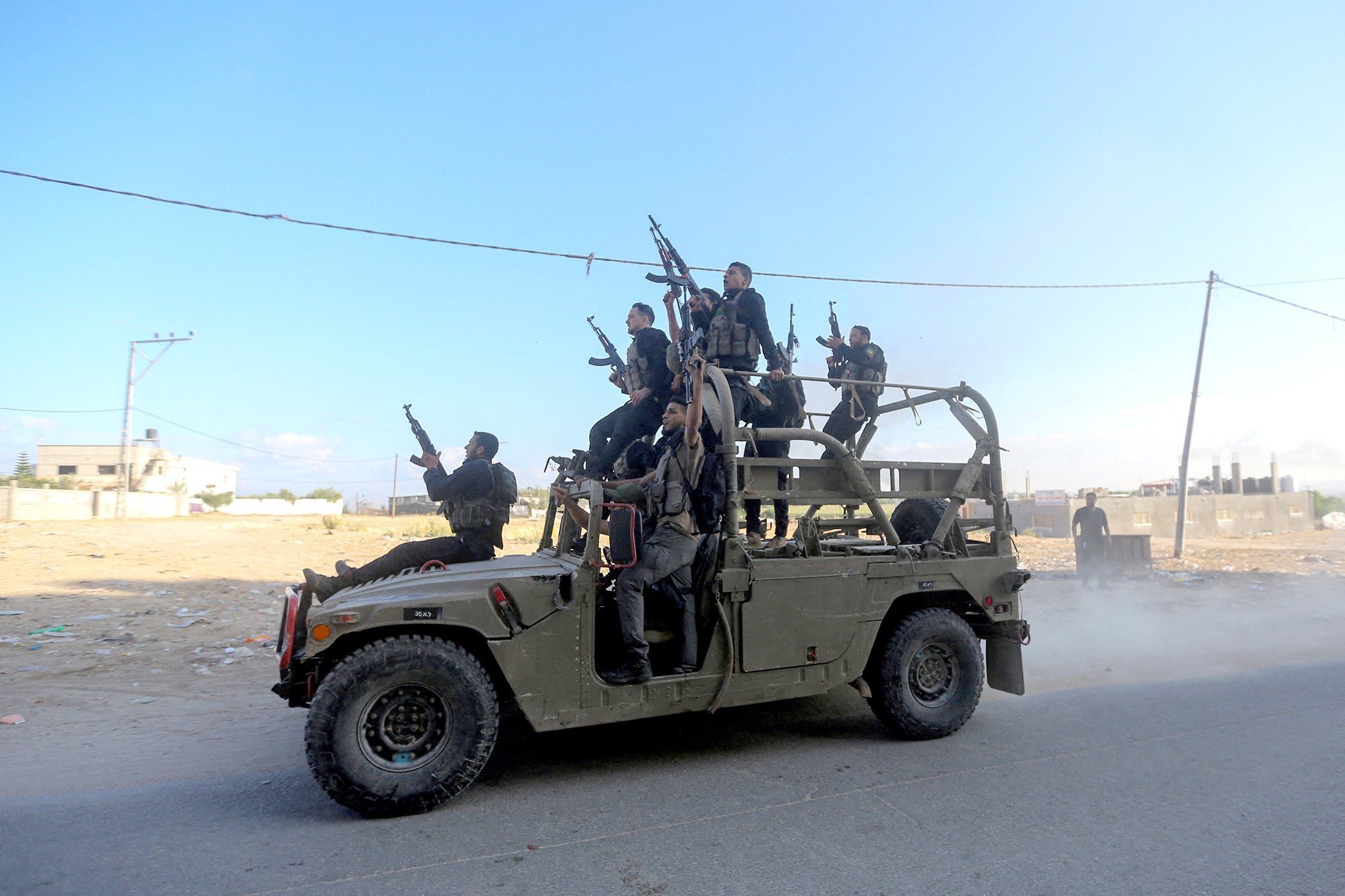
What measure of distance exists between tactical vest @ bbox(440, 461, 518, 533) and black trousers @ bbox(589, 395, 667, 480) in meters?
0.68

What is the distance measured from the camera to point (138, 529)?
1822 cm

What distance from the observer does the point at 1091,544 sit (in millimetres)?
13664

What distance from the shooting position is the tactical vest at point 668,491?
4629 millimetres

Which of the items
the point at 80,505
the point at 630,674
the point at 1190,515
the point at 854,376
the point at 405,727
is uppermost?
the point at 854,376

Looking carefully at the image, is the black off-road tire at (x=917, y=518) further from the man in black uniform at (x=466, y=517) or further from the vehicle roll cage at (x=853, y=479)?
the man in black uniform at (x=466, y=517)

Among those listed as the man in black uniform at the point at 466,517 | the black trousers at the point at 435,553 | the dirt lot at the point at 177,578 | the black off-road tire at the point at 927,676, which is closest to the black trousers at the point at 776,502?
the black off-road tire at the point at 927,676

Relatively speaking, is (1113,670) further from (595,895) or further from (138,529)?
(138,529)

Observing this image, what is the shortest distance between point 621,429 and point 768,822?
3056 mm

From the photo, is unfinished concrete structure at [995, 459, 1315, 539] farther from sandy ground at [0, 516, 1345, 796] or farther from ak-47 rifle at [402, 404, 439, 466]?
ak-47 rifle at [402, 404, 439, 466]

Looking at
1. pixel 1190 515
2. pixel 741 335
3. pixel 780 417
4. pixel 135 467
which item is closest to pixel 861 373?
pixel 780 417

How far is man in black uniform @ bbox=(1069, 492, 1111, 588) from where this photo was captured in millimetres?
13633

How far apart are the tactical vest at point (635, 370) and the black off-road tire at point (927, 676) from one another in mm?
2678

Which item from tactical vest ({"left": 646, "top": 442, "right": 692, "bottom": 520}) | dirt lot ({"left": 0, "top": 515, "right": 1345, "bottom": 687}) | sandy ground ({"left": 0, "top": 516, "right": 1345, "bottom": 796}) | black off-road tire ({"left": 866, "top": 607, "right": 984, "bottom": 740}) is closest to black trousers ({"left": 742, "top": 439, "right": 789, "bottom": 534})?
tactical vest ({"left": 646, "top": 442, "right": 692, "bottom": 520})

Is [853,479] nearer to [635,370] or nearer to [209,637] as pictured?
[635,370]
